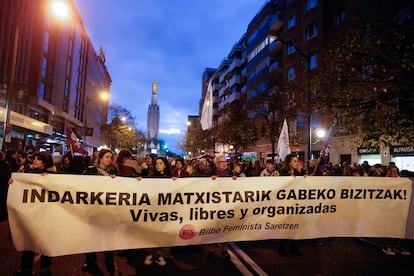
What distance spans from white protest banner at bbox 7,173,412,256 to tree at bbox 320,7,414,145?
14.9 ft

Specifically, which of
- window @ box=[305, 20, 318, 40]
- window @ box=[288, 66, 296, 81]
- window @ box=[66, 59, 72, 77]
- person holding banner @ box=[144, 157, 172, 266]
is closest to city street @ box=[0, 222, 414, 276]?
person holding banner @ box=[144, 157, 172, 266]

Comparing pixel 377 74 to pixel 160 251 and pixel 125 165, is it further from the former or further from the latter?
pixel 160 251

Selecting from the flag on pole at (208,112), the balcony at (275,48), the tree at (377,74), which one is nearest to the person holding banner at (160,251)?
the flag on pole at (208,112)

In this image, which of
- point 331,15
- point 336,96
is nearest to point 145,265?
point 336,96

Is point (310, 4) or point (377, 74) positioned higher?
point (310, 4)

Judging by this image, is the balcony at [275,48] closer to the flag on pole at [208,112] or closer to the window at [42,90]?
the window at [42,90]

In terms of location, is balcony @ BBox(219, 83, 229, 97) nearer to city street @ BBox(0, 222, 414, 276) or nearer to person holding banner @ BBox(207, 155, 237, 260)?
person holding banner @ BBox(207, 155, 237, 260)

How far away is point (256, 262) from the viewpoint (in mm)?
5738

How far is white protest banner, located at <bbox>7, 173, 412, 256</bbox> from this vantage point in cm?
443

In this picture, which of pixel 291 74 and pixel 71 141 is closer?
pixel 71 141

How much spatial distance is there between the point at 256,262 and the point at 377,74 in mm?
7684

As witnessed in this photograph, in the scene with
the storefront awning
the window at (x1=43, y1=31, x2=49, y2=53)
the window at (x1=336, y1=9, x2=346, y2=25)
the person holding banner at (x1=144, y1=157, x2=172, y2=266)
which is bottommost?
the person holding banner at (x1=144, y1=157, x2=172, y2=266)

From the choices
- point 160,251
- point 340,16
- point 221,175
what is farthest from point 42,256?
point 340,16

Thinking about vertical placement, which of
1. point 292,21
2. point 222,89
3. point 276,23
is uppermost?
point 276,23
